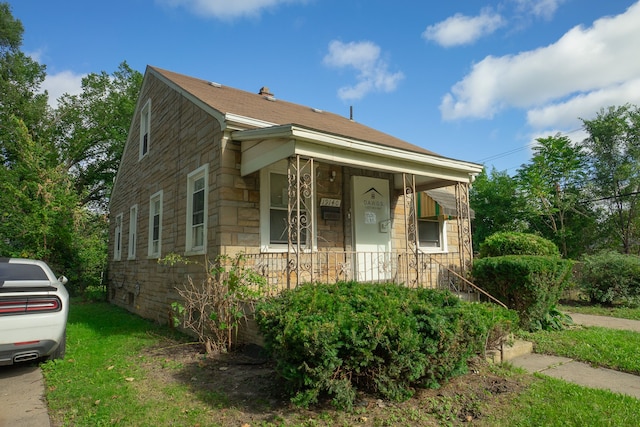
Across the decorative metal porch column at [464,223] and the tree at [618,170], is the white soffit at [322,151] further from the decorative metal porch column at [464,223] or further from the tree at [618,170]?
the tree at [618,170]

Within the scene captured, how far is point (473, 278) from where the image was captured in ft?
24.9

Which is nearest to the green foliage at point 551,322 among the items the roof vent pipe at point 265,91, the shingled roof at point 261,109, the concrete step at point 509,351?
the concrete step at point 509,351

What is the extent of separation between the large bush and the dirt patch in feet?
0.50

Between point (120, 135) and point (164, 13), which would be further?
point (120, 135)

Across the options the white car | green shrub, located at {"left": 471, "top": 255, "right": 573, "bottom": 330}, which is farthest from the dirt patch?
green shrub, located at {"left": 471, "top": 255, "right": 573, "bottom": 330}

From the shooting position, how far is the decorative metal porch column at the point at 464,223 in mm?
7977

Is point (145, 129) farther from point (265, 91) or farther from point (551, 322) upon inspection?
point (551, 322)

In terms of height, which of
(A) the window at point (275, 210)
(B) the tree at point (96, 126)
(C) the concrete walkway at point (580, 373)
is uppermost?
(B) the tree at point (96, 126)

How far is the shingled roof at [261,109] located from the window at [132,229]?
426 cm

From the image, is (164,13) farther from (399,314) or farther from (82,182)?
(82,182)

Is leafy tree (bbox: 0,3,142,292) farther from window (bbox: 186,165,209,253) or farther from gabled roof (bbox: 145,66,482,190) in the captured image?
gabled roof (bbox: 145,66,482,190)

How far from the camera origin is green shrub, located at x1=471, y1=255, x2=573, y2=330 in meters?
6.53

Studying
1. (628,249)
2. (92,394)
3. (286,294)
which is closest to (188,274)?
(92,394)

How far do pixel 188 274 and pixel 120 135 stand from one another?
23.4 m
